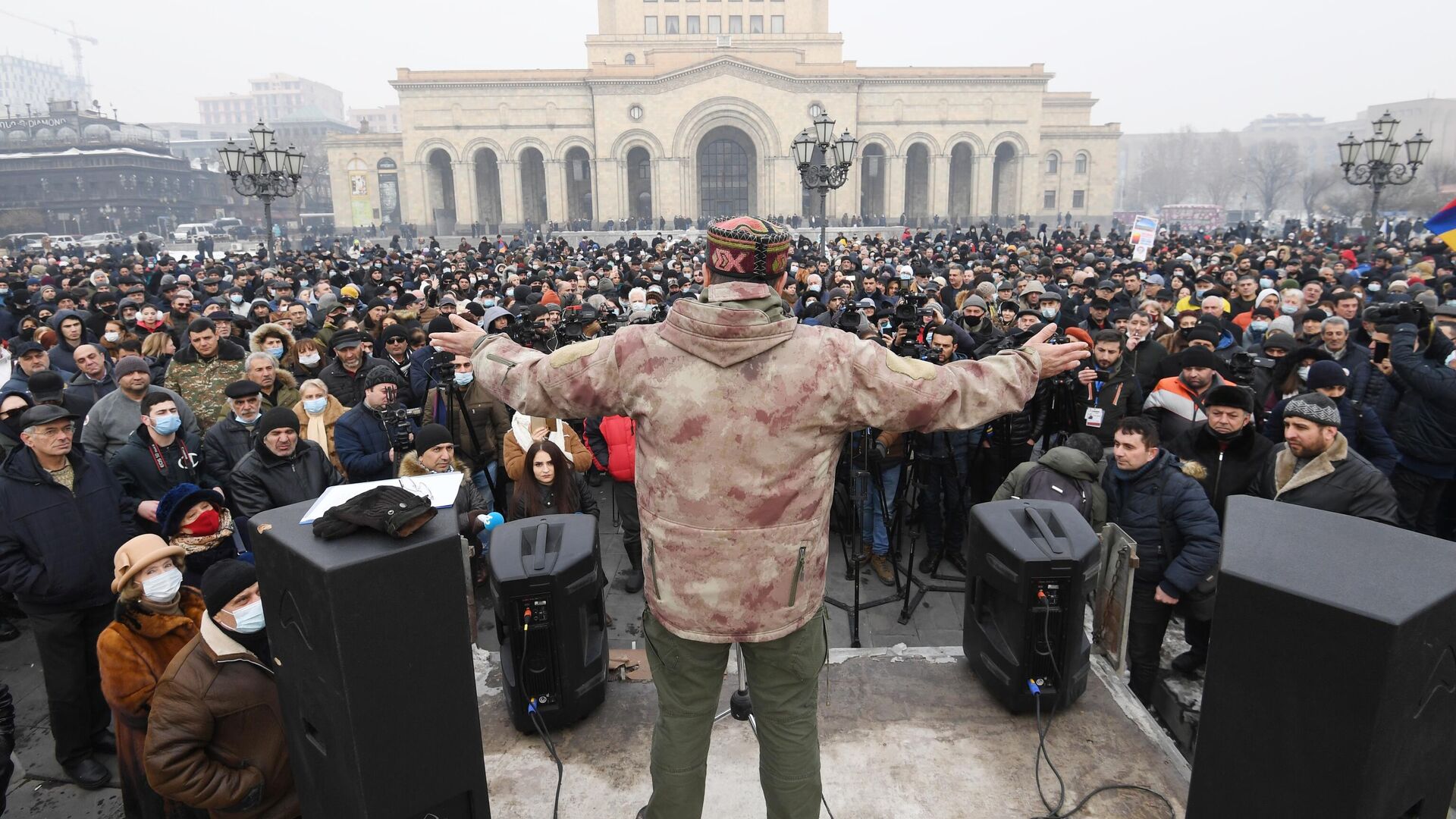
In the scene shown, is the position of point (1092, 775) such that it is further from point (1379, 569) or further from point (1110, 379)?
point (1110, 379)

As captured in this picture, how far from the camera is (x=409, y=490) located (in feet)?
7.97

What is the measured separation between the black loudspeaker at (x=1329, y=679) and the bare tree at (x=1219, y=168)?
91097 millimetres

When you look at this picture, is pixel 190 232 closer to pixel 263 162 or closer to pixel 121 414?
pixel 263 162

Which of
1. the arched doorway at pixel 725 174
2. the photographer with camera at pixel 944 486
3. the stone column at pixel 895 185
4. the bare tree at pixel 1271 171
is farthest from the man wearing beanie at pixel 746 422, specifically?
the bare tree at pixel 1271 171

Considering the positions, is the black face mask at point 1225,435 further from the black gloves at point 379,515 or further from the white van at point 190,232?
the white van at point 190,232

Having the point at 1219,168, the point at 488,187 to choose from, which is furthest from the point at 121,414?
the point at 1219,168

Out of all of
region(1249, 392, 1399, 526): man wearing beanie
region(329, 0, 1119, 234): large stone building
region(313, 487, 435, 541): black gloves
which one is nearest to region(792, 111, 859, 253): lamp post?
region(1249, 392, 1399, 526): man wearing beanie

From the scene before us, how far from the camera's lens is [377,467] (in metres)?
5.68

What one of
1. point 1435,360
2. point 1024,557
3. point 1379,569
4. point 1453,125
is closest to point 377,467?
Answer: point 1024,557

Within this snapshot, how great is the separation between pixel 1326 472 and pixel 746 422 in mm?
3615

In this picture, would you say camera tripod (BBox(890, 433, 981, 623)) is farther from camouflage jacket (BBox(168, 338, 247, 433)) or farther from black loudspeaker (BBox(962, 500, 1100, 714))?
camouflage jacket (BBox(168, 338, 247, 433))

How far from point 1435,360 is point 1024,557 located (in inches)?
174

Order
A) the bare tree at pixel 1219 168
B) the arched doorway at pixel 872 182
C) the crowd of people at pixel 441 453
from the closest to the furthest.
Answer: the crowd of people at pixel 441 453 → the arched doorway at pixel 872 182 → the bare tree at pixel 1219 168

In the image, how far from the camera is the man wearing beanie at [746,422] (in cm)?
224
